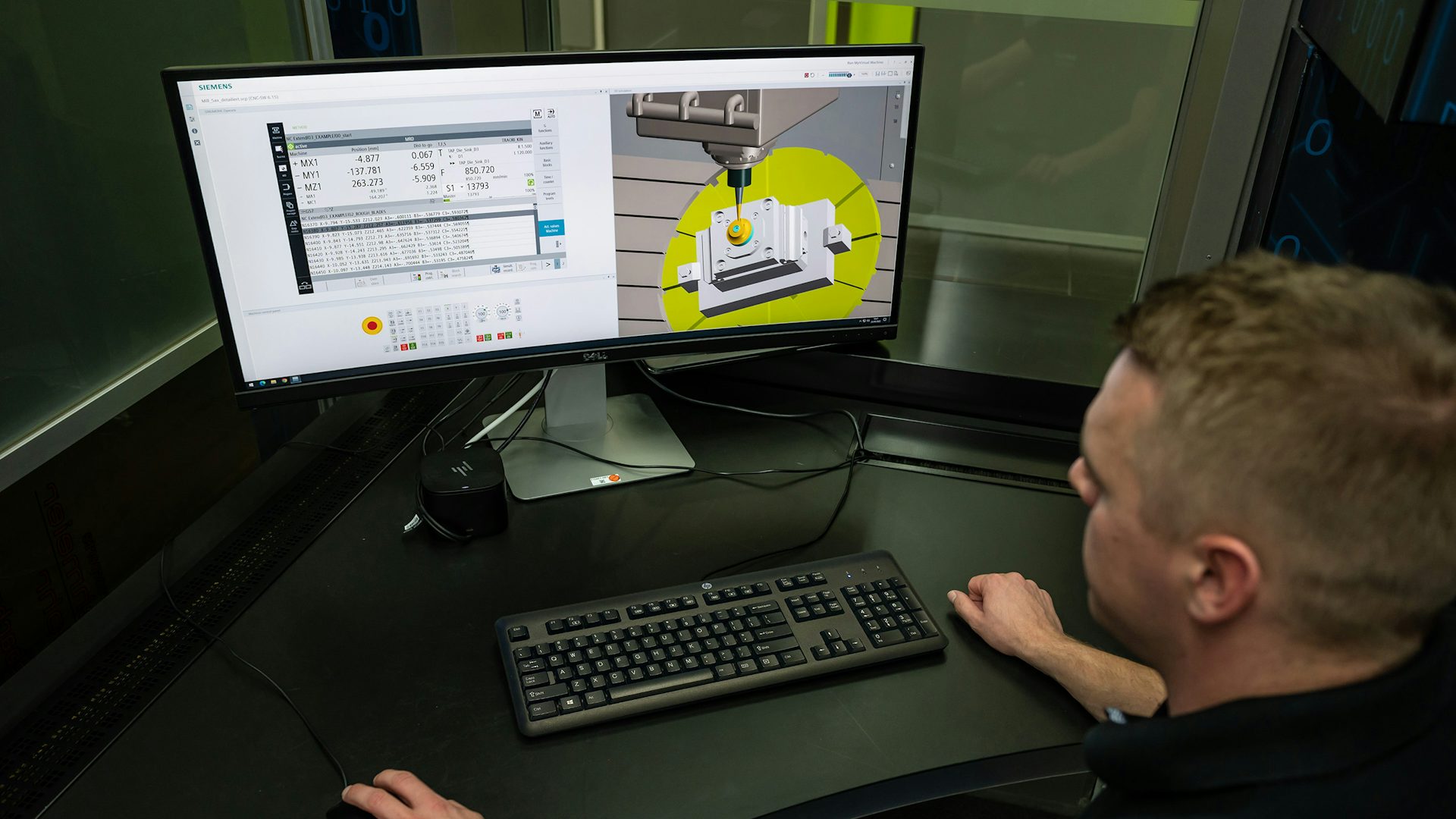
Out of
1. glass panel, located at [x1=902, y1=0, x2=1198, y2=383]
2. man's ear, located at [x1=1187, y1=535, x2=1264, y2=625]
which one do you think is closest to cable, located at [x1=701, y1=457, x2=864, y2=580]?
glass panel, located at [x1=902, y1=0, x2=1198, y2=383]

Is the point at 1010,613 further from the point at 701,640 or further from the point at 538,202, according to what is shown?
the point at 538,202

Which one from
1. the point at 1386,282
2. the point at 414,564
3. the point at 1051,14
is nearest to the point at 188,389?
the point at 414,564

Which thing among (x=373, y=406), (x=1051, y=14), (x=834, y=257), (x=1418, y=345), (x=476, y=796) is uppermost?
(x=1051, y=14)

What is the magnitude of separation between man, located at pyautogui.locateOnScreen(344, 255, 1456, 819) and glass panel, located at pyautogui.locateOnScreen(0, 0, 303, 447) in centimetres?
111

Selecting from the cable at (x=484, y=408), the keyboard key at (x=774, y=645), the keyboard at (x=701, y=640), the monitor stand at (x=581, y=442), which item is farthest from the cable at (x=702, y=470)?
the keyboard key at (x=774, y=645)

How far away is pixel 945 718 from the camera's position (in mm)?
942

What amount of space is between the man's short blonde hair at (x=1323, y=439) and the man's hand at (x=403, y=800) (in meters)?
0.59

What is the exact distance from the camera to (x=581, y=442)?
52.4 inches

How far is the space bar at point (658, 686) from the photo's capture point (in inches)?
36.5

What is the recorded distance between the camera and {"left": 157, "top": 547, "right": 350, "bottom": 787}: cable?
34.3 inches

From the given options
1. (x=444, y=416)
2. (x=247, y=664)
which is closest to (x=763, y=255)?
(x=444, y=416)

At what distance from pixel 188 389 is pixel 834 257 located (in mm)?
939

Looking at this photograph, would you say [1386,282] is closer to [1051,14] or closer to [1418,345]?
[1418,345]

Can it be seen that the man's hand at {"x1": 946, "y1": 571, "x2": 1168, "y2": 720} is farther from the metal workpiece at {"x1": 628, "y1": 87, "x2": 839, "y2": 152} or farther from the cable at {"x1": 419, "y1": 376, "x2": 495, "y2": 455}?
the cable at {"x1": 419, "y1": 376, "x2": 495, "y2": 455}
